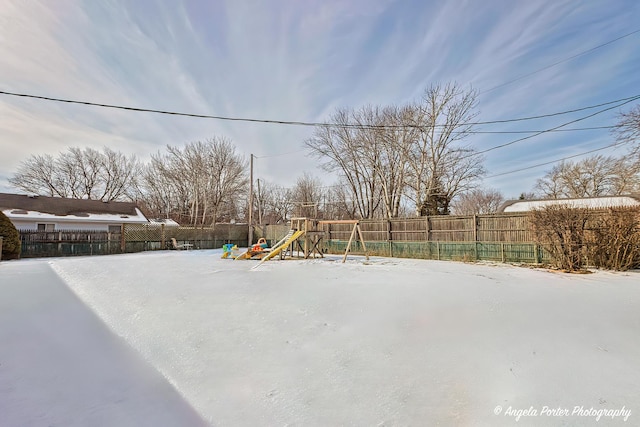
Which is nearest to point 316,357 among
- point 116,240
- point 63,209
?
point 116,240

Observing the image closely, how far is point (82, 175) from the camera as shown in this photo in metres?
30.5

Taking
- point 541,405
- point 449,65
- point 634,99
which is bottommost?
point 541,405

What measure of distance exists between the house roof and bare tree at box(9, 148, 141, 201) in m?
11.6

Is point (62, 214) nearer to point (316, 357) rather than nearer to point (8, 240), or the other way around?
point (8, 240)

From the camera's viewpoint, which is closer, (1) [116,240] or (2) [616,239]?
(2) [616,239]

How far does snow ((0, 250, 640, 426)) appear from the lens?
1.81 meters

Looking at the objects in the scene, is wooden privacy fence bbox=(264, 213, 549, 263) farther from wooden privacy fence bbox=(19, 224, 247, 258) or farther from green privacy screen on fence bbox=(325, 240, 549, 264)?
wooden privacy fence bbox=(19, 224, 247, 258)

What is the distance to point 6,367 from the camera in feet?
7.16

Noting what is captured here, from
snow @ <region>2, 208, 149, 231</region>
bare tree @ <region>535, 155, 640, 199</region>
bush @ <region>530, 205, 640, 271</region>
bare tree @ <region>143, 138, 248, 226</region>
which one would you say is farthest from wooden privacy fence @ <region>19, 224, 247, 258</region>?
bare tree @ <region>535, 155, 640, 199</region>

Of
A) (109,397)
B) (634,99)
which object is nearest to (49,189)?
(109,397)

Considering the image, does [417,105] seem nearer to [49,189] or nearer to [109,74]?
[109,74]

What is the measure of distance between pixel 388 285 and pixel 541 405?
11.8 ft

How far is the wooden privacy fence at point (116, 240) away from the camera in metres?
13.4

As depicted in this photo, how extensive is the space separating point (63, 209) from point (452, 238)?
24.1 metres
